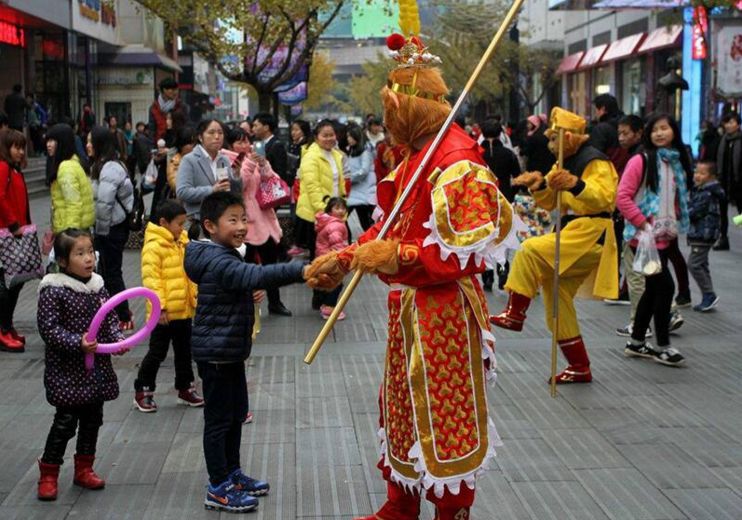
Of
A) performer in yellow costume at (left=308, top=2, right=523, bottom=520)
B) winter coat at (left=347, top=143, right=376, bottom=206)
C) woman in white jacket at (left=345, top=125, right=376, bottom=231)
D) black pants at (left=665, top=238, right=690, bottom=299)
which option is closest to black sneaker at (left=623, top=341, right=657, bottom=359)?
black pants at (left=665, top=238, right=690, bottom=299)

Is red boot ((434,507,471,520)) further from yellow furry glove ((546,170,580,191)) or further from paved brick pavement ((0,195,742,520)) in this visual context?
yellow furry glove ((546,170,580,191))

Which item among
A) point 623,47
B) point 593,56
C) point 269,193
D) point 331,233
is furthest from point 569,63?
point 269,193

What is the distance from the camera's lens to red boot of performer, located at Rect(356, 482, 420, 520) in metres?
4.67

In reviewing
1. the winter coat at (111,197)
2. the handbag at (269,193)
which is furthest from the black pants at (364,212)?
the winter coat at (111,197)

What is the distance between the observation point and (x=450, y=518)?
4504 mm

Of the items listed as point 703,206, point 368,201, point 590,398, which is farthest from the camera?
point 368,201

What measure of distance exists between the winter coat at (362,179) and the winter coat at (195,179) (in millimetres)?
4952

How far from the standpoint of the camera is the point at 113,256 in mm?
9438

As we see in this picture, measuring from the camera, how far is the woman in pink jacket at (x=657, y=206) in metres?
8.04

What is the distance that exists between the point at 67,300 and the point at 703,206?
278 inches

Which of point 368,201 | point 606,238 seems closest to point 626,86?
point 368,201

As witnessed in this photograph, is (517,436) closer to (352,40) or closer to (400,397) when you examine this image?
(400,397)

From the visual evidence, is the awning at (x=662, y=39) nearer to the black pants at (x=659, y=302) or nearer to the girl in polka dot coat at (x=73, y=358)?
the black pants at (x=659, y=302)

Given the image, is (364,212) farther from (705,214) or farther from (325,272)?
(325,272)
